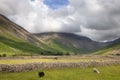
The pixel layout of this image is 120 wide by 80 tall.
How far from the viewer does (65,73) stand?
61.3 meters

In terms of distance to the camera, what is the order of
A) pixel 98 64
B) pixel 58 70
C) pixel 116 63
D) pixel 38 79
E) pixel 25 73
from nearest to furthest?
1. pixel 38 79
2. pixel 25 73
3. pixel 58 70
4. pixel 98 64
5. pixel 116 63

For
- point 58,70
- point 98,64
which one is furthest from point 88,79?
point 98,64

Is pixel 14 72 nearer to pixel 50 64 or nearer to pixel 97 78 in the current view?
pixel 50 64

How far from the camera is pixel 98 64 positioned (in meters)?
78.2

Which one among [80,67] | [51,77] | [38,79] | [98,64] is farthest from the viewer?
[98,64]

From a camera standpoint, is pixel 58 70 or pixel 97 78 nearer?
pixel 97 78

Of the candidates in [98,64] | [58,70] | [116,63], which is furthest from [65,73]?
[116,63]

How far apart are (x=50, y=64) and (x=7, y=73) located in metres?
12.8

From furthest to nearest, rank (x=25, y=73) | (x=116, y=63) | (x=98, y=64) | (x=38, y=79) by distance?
1. (x=116, y=63)
2. (x=98, y=64)
3. (x=25, y=73)
4. (x=38, y=79)

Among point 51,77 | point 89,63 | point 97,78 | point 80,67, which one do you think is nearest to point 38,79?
point 51,77

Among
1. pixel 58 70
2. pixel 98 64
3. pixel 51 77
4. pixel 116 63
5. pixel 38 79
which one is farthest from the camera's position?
pixel 116 63

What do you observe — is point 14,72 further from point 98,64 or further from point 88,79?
point 98,64

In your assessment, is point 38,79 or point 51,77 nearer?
point 38,79

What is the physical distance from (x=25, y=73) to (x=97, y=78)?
1665 centimetres
